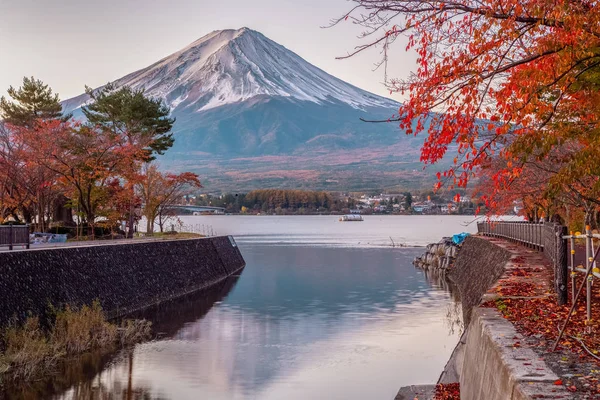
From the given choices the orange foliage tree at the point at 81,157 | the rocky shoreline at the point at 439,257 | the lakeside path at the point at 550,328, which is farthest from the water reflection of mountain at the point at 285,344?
the orange foliage tree at the point at 81,157

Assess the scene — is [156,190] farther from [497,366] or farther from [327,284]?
[497,366]

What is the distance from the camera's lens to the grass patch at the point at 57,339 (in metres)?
18.0

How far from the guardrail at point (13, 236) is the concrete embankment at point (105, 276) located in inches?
57.8

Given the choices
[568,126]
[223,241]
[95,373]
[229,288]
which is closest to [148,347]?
[95,373]

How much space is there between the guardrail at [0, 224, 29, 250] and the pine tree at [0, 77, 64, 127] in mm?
41500

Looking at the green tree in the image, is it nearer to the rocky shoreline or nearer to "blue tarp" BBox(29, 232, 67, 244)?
"blue tarp" BBox(29, 232, 67, 244)

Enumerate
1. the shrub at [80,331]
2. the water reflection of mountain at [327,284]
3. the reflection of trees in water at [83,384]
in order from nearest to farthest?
the reflection of trees in water at [83,384] → the shrub at [80,331] → the water reflection of mountain at [327,284]

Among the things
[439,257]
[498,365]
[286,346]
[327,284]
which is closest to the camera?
[498,365]

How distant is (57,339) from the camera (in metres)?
20.8

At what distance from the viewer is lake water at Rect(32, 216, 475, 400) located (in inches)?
732

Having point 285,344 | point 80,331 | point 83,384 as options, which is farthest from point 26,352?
point 285,344

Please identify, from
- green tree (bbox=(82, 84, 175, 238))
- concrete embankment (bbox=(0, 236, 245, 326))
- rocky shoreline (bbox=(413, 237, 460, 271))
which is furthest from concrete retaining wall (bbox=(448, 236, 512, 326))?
green tree (bbox=(82, 84, 175, 238))

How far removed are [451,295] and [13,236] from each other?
2190 centimetres

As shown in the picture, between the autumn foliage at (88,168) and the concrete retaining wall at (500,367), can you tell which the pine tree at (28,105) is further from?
the concrete retaining wall at (500,367)
